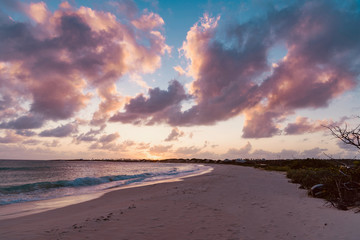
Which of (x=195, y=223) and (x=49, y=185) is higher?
(x=195, y=223)


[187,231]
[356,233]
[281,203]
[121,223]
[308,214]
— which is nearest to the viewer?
[356,233]

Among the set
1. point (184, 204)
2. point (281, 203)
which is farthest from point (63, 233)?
point (281, 203)

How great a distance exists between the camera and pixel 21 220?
26.2 ft

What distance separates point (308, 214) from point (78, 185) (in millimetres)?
20419

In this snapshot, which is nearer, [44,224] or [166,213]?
[44,224]

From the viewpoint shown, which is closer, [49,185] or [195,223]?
[195,223]

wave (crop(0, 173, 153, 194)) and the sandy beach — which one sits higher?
the sandy beach

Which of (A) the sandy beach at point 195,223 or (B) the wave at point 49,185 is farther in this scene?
(B) the wave at point 49,185

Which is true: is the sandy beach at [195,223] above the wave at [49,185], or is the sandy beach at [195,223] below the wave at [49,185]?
above

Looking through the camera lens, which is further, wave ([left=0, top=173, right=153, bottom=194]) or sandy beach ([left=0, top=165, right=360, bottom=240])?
wave ([left=0, top=173, right=153, bottom=194])

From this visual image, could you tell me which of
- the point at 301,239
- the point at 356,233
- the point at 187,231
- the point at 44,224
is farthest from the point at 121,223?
the point at 356,233

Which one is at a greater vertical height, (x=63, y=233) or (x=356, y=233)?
(x=356, y=233)

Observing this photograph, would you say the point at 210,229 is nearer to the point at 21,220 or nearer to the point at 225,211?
the point at 225,211

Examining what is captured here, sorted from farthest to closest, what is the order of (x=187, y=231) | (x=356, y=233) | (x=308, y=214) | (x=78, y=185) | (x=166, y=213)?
(x=78, y=185), (x=166, y=213), (x=308, y=214), (x=187, y=231), (x=356, y=233)
